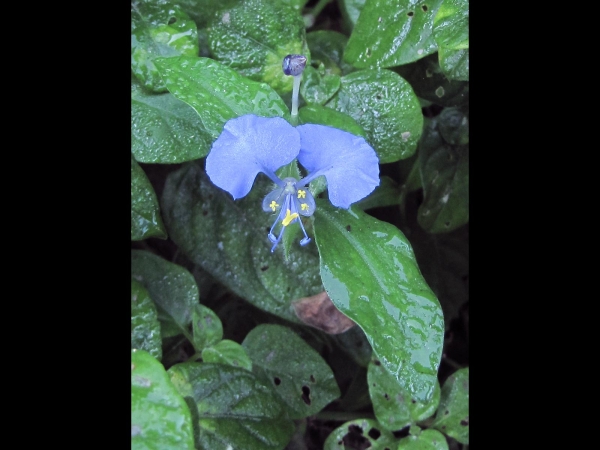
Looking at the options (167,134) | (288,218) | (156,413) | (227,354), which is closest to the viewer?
(156,413)

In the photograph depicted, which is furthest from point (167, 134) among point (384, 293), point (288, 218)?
point (384, 293)

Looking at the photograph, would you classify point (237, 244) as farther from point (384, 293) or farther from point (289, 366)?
point (384, 293)

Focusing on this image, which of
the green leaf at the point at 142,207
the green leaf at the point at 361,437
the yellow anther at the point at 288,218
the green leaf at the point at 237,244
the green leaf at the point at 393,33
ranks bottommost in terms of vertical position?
the green leaf at the point at 361,437

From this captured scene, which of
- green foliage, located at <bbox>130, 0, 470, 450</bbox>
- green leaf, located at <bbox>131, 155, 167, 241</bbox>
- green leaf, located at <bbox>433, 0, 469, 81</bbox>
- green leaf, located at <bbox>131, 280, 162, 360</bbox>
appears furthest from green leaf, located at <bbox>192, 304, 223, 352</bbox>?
green leaf, located at <bbox>433, 0, 469, 81</bbox>

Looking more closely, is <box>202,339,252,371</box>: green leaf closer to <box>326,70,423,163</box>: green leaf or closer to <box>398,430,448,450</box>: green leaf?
<box>398,430,448,450</box>: green leaf

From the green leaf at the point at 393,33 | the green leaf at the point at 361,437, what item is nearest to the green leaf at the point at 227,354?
the green leaf at the point at 361,437

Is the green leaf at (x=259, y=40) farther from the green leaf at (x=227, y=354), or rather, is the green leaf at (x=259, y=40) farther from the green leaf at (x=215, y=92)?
the green leaf at (x=227, y=354)
